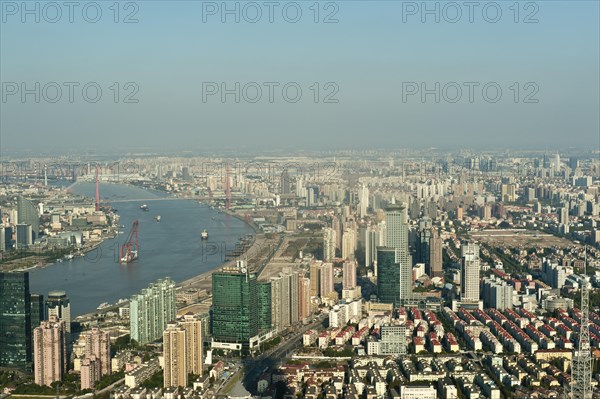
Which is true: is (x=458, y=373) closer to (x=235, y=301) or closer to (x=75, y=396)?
(x=235, y=301)

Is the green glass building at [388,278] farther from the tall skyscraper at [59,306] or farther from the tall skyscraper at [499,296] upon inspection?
the tall skyscraper at [59,306]

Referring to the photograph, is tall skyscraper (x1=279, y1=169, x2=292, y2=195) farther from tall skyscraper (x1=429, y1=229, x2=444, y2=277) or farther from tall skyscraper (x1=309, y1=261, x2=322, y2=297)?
tall skyscraper (x1=309, y1=261, x2=322, y2=297)

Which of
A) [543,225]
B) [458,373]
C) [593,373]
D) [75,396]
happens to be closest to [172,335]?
[75,396]

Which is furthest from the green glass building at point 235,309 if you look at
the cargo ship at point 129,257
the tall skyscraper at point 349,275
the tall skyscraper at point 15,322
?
the cargo ship at point 129,257

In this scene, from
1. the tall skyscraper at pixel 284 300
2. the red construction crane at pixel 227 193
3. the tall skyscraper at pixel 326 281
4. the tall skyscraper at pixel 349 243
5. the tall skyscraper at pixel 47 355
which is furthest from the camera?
the red construction crane at pixel 227 193

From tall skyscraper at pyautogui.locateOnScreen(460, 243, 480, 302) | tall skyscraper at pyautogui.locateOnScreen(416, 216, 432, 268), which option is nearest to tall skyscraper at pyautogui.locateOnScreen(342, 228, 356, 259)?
tall skyscraper at pyautogui.locateOnScreen(416, 216, 432, 268)

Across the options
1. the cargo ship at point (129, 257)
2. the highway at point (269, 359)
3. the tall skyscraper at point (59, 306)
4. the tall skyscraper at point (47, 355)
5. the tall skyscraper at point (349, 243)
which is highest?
the tall skyscraper at point (349, 243)

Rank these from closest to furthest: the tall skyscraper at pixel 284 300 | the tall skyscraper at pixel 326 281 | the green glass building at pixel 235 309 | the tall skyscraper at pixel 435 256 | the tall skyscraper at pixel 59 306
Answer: the green glass building at pixel 235 309
the tall skyscraper at pixel 59 306
the tall skyscraper at pixel 284 300
the tall skyscraper at pixel 326 281
the tall skyscraper at pixel 435 256

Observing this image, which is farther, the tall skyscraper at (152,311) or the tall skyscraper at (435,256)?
the tall skyscraper at (435,256)

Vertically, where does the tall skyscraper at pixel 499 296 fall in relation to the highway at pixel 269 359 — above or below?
above
